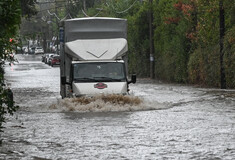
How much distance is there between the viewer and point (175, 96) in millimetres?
27891

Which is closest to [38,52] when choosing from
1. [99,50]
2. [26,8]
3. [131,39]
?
[131,39]

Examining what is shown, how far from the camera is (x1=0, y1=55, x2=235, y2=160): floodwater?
471 inches

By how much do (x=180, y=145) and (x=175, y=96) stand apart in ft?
50.1

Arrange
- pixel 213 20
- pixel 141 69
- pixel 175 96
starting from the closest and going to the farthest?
1. pixel 175 96
2. pixel 213 20
3. pixel 141 69

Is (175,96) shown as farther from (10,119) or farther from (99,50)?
(10,119)

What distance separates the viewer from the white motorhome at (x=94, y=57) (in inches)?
822

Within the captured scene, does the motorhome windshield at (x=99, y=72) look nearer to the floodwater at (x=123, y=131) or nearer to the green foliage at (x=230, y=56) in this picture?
the floodwater at (x=123, y=131)

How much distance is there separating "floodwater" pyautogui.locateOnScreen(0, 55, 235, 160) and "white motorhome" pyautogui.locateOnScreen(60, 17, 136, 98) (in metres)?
0.59

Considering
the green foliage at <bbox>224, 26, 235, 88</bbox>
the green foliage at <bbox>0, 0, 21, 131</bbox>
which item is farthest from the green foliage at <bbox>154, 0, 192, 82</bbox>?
the green foliage at <bbox>0, 0, 21, 131</bbox>

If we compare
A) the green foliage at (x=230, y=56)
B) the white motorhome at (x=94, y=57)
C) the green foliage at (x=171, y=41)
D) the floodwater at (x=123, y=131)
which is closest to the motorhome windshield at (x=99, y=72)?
the white motorhome at (x=94, y=57)

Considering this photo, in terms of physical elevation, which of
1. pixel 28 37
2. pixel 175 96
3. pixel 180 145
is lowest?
pixel 175 96

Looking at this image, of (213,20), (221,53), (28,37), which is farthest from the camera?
(213,20)

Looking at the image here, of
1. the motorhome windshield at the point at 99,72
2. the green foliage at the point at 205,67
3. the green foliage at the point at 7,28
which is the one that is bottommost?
the green foliage at the point at 205,67

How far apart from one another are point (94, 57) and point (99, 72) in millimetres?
643
